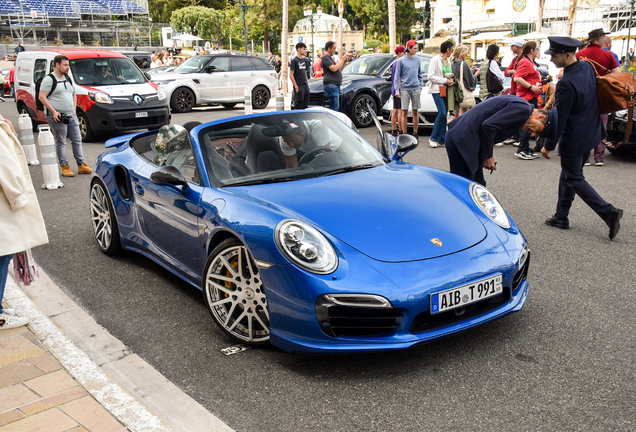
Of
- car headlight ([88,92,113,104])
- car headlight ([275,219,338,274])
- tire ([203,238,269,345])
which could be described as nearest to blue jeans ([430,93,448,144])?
car headlight ([88,92,113,104])

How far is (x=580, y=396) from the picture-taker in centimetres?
294

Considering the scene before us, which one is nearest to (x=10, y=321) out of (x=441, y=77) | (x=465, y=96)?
(x=441, y=77)

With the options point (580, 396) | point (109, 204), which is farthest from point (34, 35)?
point (580, 396)

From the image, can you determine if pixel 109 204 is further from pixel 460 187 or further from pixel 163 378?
pixel 460 187

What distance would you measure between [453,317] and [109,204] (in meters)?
3.32

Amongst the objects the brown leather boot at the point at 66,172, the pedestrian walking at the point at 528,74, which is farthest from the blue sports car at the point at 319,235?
the pedestrian walking at the point at 528,74

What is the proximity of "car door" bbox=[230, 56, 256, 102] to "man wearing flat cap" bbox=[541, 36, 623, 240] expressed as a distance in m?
14.5

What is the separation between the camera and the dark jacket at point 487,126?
4973 mm

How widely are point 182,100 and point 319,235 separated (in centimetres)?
1583

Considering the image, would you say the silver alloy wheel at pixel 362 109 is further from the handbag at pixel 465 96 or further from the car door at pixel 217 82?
the car door at pixel 217 82

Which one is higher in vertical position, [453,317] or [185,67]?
[185,67]

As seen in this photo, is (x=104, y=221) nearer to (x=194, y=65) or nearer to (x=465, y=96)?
(x=465, y=96)

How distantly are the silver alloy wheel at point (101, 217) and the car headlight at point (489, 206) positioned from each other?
10.1 feet

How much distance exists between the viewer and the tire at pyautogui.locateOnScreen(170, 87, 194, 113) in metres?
18.0
